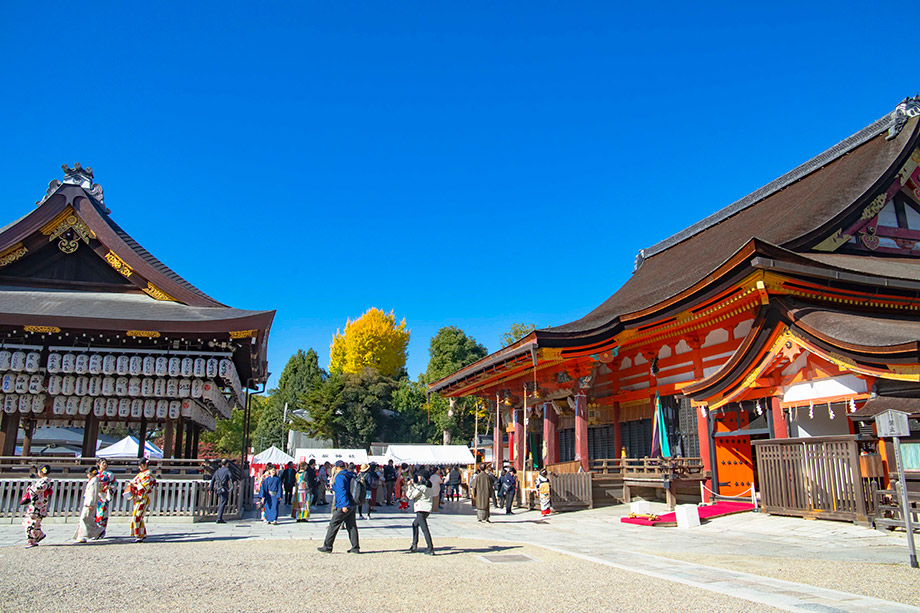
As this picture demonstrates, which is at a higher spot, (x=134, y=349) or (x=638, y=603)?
(x=134, y=349)

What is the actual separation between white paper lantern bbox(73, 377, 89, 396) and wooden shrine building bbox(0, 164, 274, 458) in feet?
0.08

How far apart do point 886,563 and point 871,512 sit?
9.18 ft

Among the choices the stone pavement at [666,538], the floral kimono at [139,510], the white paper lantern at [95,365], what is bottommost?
the stone pavement at [666,538]

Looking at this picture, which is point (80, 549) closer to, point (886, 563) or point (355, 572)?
point (355, 572)

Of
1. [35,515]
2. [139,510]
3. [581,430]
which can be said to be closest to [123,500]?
[139,510]

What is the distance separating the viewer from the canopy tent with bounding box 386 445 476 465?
36.3 metres

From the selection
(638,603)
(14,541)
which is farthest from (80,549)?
(638,603)

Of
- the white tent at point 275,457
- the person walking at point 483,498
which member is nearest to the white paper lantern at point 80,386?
the person walking at point 483,498

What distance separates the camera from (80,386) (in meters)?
15.2

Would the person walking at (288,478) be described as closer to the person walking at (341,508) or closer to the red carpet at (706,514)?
the person walking at (341,508)

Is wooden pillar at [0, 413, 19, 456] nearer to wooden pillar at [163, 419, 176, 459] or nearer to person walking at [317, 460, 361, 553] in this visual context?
wooden pillar at [163, 419, 176, 459]

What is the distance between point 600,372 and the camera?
843 inches

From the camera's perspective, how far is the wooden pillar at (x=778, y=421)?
13211 mm

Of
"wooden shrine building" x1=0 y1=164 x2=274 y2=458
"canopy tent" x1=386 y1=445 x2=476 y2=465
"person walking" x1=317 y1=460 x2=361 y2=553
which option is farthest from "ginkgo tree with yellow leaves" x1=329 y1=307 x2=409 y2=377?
"person walking" x1=317 y1=460 x2=361 y2=553
